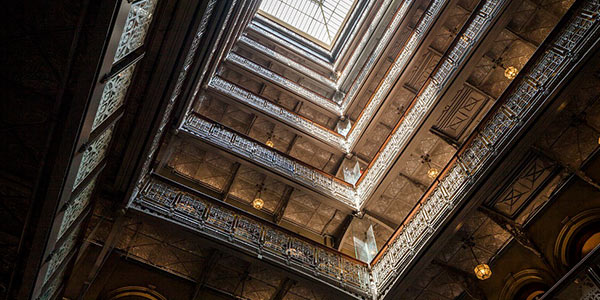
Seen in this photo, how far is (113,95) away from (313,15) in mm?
18714

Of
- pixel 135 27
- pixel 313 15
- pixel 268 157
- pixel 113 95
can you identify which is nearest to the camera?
pixel 135 27

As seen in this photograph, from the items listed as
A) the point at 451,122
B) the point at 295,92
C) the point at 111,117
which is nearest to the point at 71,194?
the point at 111,117

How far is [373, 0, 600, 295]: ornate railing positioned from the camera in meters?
6.19

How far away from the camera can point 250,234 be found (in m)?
7.99

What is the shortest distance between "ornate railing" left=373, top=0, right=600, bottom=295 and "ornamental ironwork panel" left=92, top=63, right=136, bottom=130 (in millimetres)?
6198

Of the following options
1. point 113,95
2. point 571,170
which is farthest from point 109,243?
point 571,170

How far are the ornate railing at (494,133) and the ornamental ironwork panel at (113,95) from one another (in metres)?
6.20

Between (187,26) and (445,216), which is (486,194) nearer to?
(445,216)

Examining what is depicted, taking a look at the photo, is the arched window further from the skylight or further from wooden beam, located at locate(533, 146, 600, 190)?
the skylight

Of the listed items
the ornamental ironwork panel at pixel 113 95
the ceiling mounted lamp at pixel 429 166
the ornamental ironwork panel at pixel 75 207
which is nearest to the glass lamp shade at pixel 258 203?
the ceiling mounted lamp at pixel 429 166

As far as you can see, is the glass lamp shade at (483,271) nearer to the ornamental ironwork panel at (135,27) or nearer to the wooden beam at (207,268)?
the wooden beam at (207,268)

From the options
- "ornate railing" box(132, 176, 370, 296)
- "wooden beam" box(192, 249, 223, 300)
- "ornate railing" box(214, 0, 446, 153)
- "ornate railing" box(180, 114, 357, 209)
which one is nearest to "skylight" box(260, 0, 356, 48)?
"ornate railing" box(214, 0, 446, 153)

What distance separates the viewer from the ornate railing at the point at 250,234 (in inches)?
286

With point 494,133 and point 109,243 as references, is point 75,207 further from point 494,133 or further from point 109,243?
point 494,133
